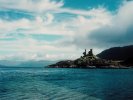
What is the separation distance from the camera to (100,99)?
2162 inches

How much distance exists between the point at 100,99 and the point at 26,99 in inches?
515

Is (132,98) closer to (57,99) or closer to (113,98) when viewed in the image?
(113,98)

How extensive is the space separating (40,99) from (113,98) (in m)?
13.5

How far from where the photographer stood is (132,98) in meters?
55.7

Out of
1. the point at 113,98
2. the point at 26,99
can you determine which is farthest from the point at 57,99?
the point at 113,98

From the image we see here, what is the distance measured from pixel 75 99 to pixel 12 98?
1146 cm

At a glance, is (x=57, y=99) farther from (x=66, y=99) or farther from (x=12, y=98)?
(x=12, y=98)

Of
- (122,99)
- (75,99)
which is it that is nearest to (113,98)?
(122,99)

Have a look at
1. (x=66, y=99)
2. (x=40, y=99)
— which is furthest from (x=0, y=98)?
(x=66, y=99)

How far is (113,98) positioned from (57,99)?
A: 10546mm

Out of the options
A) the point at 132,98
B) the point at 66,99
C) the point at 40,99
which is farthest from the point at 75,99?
the point at 132,98

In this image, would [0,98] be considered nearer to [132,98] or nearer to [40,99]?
[40,99]

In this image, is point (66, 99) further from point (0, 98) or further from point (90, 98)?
point (0, 98)

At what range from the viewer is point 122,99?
54719 mm
